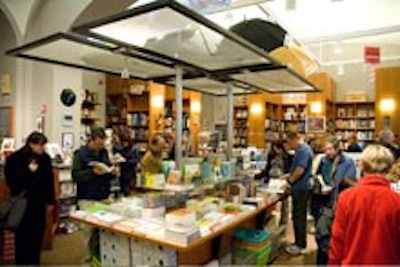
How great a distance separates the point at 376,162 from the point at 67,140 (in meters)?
5.66

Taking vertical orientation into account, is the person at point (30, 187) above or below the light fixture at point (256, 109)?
below

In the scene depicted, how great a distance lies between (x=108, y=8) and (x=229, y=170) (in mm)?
2810

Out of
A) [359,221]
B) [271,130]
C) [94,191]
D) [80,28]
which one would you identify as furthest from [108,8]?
[271,130]

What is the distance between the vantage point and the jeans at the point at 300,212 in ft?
16.0

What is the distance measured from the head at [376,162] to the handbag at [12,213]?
2.93 metres

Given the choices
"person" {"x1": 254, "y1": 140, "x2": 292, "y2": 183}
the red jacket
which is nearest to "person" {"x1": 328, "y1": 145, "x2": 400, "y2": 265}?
the red jacket

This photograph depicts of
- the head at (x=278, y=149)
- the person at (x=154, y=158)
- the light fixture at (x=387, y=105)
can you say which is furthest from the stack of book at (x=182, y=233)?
the light fixture at (x=387, y=105)

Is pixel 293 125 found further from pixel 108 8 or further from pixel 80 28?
pixel 80 28

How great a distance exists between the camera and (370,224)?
2373 millimetres

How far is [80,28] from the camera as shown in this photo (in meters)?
2.50

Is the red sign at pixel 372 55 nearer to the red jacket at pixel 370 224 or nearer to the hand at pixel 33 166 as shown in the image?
the red jacket at pixel 370 224

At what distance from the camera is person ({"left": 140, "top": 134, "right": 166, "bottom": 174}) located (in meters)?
3.73

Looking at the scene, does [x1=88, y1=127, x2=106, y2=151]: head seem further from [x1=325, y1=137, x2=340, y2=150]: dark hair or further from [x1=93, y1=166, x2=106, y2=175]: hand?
[x1=325, y1=137, x2=340, y2=150]: dark hair

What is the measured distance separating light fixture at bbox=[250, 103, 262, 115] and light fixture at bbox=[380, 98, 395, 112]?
3.42 m
